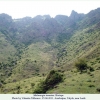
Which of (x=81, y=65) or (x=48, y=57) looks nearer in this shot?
(x=81, y=65)

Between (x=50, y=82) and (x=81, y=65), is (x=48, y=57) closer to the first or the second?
(x=81, y=65)

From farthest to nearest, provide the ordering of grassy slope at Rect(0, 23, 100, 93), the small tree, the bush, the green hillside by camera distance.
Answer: the small tree
the green hillside
the bush
grassy slope at Rect(0, 23, 100, 93)

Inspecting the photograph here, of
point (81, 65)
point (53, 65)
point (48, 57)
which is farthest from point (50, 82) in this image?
point (48, 57)

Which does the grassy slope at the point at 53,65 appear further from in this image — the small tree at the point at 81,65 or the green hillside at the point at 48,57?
the small tree at the point at 81,65

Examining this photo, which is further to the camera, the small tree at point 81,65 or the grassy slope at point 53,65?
the small tree at point 81,65

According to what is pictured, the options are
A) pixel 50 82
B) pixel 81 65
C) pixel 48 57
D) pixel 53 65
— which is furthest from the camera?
pixel 48 57

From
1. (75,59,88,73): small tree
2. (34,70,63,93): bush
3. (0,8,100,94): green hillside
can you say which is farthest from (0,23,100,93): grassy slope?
(34,70,63,93): bush

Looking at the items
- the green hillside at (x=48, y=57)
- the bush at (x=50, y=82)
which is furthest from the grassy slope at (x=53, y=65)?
the bush at (x=50, y=82)

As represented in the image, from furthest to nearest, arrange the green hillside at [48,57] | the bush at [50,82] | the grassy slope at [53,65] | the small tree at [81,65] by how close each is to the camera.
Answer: the small tree at [81,65]
the green hillside at [48,57]
the bush at [50,82]
the grassy slope at [53,65]

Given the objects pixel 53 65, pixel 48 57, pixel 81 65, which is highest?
pixel 48 57

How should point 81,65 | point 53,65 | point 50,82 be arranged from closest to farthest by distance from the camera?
point 50,82, point 81,65, point 53,65

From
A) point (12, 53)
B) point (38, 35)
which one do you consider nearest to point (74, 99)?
point (12, 53)

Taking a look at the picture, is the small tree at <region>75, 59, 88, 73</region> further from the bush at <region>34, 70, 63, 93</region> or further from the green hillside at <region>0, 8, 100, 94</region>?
the bush at <region>34, 70, 63, 93</region>

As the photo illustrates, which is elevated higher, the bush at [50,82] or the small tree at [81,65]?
the small tree at [81,65]
